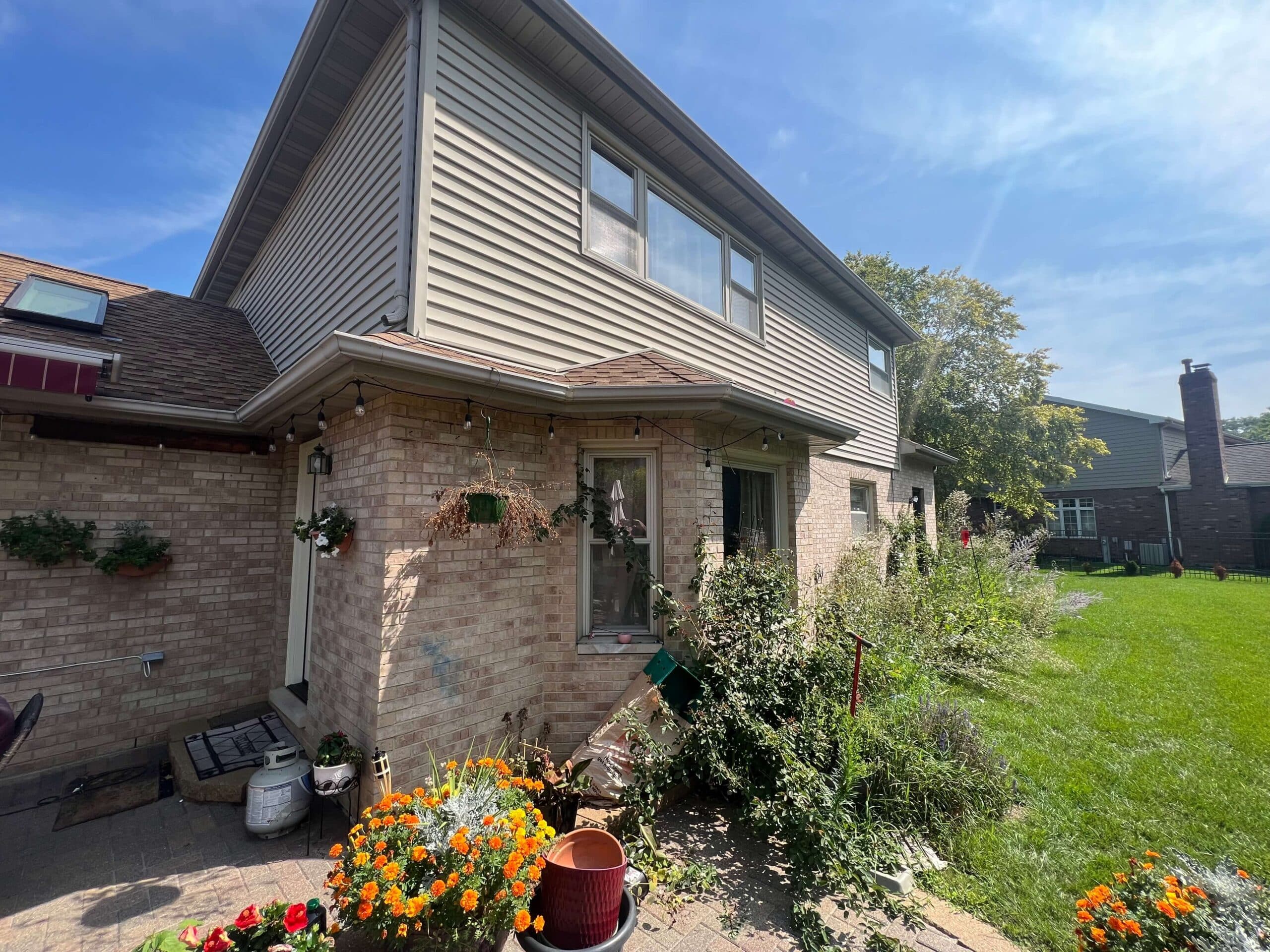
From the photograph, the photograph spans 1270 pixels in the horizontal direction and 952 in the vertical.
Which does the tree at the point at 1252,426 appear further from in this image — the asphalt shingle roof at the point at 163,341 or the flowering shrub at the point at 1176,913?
the asphalt shingle roof at the point at 163,341

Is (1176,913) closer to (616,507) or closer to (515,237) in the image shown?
(616,507)

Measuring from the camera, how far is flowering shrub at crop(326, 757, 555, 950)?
212 centimetres

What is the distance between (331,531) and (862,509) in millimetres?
9119

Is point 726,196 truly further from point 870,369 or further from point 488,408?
point 870,369

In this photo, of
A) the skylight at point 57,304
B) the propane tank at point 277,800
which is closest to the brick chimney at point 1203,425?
the propane tank at point 277,800

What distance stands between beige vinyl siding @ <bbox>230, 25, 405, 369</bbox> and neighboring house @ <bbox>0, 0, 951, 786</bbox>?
0.04 m

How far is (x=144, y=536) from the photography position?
463 cm

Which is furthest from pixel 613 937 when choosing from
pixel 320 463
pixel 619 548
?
pixel 320 463

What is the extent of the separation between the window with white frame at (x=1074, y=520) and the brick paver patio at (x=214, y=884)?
25982 millimetres

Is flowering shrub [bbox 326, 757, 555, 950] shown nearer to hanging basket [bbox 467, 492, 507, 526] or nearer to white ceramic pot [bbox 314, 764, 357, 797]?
white ceramic pot [bbox 314, 764, 357, 797]

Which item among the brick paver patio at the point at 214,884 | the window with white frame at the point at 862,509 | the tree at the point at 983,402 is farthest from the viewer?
the tree at the point at 983,402

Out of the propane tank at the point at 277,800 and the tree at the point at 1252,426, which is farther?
the tree at the point at 1252,426

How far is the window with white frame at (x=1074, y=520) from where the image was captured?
2280cm

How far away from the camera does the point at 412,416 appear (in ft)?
11.9
